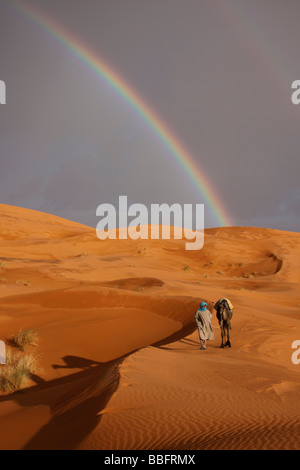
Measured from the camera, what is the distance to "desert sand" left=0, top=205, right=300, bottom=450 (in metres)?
4.09

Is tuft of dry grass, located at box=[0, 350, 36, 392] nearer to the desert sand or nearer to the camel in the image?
the desert sand

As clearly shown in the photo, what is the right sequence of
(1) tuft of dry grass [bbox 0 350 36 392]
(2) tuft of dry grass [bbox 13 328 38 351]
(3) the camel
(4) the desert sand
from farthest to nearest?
(2) tuft of dry grass [bbox 13 328 38 351] → (3) the camel → (1) tuft of dry grass [bbox 0 350 36 392] → (4) the desert sand

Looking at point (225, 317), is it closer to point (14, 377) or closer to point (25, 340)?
point (14, 377)

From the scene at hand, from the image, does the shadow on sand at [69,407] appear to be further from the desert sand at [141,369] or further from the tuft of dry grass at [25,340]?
the tuft of dry grass at [25,340]

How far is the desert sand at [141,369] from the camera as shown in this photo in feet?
13.4

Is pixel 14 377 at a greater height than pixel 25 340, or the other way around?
pixel 25 340

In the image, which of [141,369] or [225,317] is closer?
[141,369]

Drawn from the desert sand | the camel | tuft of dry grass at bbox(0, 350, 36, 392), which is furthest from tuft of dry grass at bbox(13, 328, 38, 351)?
the camel

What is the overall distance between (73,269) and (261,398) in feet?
77.2

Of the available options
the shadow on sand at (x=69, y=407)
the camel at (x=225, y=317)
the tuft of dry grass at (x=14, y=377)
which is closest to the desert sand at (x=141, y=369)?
the shadow on sand at (x=69, y=407)

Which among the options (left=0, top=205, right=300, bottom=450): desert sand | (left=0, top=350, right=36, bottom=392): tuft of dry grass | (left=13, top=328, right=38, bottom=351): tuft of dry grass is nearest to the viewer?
(left=0, top=205, right=300, bottom=450): desert sand

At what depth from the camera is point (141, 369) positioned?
6.80 metres

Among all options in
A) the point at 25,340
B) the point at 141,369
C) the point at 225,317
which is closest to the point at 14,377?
the point at 141,369

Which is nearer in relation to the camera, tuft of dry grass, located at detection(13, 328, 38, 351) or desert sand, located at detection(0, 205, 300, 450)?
desert sand, located at detection(0, 205, 300, 450)
